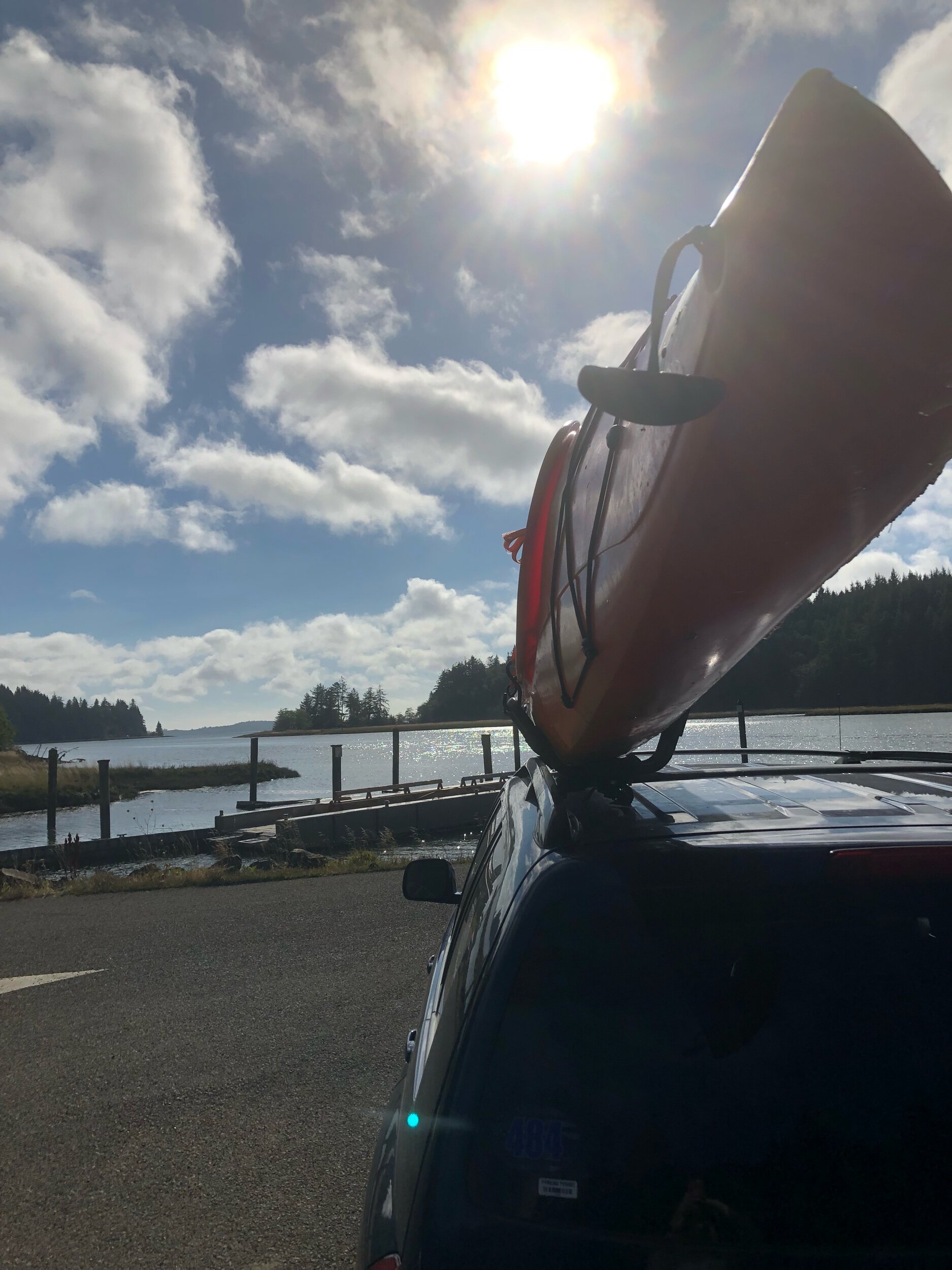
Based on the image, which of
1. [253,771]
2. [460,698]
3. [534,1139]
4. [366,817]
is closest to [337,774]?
[366,817]

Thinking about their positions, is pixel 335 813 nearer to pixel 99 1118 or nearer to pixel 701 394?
pixel 99 1118

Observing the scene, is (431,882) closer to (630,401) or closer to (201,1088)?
(630,401)

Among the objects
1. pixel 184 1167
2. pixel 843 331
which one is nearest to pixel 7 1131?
pixel 184 1167

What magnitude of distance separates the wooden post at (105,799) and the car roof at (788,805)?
21527mm

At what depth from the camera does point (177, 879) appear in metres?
11.0

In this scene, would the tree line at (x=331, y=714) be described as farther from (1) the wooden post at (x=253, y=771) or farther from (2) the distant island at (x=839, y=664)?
(1) the wooden post at (x=253, y=771)

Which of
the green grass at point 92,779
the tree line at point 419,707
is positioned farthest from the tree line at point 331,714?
the green grass at point 92,779

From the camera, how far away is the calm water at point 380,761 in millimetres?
28703

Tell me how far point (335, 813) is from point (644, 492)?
18.5m

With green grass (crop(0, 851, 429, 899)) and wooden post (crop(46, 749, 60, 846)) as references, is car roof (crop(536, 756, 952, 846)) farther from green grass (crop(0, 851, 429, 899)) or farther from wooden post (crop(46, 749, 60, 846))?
wooden post (crop(46, 749, 60, 846))

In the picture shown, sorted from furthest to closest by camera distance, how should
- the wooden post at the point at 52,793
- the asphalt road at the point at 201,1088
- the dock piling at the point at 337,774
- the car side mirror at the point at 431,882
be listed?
the wooden post at the point at 52,793 < the dock piling at the point at 337,774 < the asphalt road at the point at 201,1088 < the car side mirror at the point at 431,882

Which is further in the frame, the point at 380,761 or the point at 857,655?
the point at 380,761

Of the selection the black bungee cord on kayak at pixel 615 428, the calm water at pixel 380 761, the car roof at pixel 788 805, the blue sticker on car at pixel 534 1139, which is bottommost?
the calm water at pixel 380 761

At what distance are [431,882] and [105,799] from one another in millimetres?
22087
